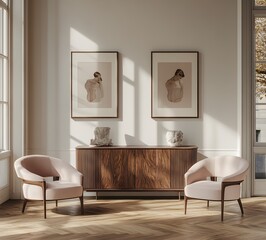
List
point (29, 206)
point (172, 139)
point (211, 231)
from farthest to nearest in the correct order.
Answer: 1. point (172, 139)
2. point (29, 206)
3. point (211, 231)

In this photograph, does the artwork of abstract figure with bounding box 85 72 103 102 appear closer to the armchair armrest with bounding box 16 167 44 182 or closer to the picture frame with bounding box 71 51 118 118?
the picture frame with bounding box 71 51 118 118

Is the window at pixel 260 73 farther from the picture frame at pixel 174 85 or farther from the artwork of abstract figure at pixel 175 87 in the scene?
the artwork of abstract figure at pixel 175 87

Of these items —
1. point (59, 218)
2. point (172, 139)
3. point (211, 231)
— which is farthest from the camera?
point (172, 139)

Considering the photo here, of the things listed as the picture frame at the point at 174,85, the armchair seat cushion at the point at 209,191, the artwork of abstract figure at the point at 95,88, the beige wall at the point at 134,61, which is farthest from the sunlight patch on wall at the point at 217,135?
the artwork of abstract figure at the point at 95,88

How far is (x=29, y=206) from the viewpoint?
22.6 feet

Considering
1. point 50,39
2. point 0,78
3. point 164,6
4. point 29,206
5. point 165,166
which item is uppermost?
point 164,6

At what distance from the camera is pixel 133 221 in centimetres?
588

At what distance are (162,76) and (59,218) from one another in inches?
116

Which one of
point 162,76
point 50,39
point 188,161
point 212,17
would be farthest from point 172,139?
point 50,39

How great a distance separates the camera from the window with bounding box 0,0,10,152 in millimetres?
7168

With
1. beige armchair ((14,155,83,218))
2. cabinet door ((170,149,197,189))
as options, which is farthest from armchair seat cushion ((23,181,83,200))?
cabinet door ((170,149,197,189))

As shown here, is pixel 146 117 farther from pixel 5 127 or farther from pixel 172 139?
pixel 5 127

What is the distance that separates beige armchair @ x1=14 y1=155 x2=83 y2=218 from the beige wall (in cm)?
91

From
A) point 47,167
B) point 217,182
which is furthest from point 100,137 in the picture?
point 217,182
